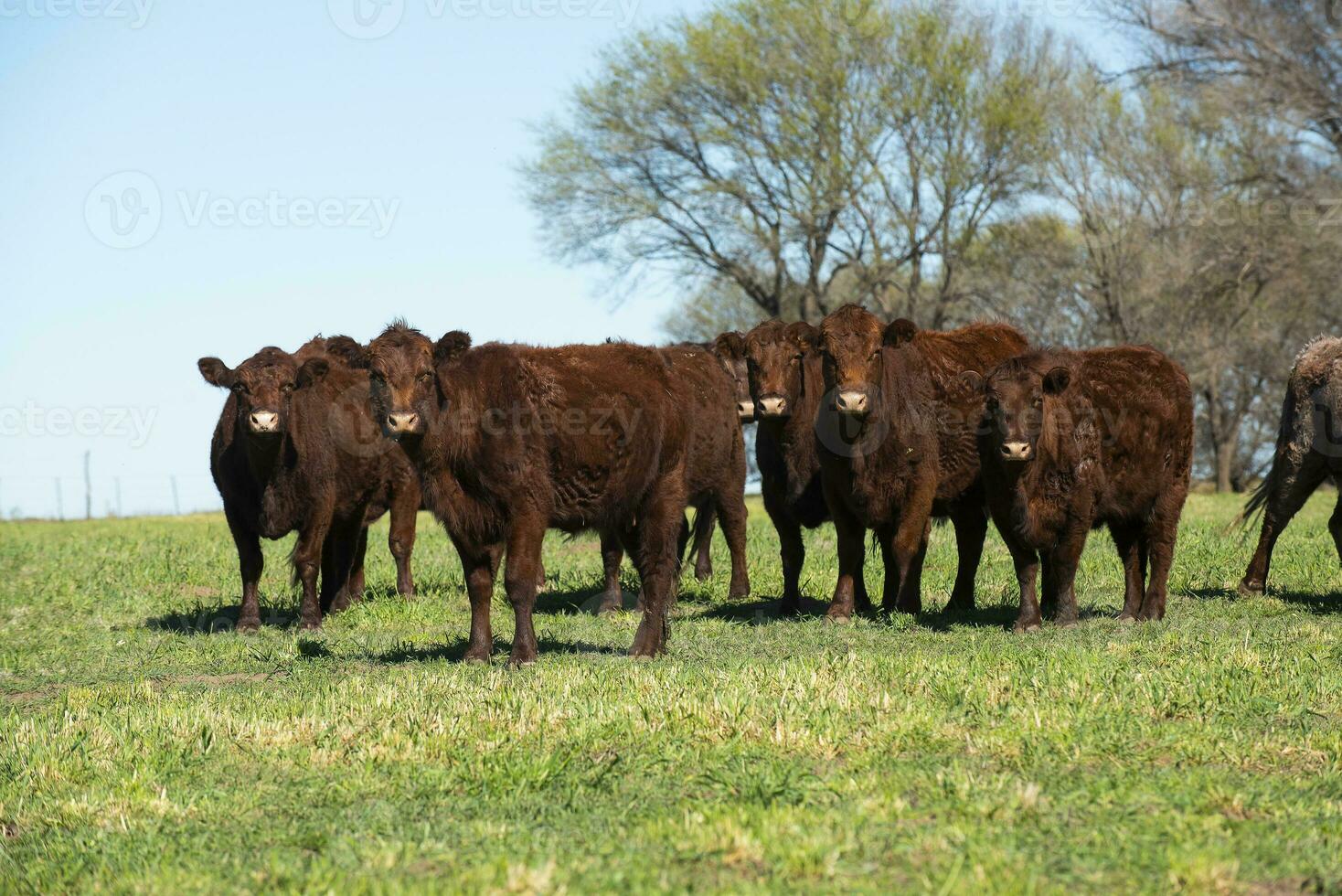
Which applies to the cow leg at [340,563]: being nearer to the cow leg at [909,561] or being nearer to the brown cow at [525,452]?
the brown cow at [525,452]

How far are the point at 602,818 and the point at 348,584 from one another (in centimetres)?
893

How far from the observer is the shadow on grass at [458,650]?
391 inches

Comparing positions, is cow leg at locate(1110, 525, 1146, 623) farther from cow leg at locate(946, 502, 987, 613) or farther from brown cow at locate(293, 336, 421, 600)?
brown cow at locate(293, 336, 421, 600)

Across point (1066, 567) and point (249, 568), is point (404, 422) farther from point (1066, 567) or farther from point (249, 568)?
point (1066, 567)

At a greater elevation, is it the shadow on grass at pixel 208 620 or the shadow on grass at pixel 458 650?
the shadow on grass at pixel 458 650

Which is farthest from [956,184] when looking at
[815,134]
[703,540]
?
[703,540]

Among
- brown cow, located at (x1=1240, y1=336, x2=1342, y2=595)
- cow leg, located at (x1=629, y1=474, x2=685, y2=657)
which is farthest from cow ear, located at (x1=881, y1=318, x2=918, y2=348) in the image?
brown cow, located at (x1=1240, y1=336, x2=1342, y2=595)

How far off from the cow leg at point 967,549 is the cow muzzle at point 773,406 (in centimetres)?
167

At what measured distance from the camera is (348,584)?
1396 centimetres

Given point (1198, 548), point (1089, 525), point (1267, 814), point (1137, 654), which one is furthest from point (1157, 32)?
point (1267, 814)

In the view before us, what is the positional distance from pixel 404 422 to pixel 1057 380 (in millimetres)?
4575

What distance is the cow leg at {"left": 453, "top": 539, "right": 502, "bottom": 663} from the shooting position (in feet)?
31.2

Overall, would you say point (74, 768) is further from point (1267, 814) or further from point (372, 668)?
point (1267, 814)

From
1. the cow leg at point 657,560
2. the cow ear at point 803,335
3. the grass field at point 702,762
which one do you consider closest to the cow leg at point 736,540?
the cow ear at point 803,335
